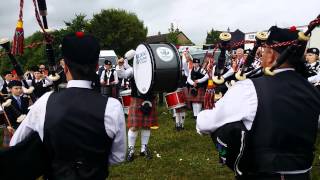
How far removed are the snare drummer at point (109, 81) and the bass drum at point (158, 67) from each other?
6.12 m

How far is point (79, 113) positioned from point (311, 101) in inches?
51.6

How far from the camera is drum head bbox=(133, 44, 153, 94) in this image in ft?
17.1

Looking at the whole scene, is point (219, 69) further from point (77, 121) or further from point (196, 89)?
point (196, 89)

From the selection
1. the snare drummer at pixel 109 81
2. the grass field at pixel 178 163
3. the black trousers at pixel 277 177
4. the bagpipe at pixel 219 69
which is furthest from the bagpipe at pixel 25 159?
the snare drummer at pixel 109 81

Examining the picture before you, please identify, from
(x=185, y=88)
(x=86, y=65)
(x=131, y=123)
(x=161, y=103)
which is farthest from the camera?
(x=161, y=103)

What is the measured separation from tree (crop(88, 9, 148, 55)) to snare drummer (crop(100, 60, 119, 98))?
24.7m

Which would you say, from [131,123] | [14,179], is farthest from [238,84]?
[131,123]

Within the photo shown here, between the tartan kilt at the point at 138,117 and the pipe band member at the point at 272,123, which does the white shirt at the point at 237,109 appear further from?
the tartan kilt at the point at 138,117

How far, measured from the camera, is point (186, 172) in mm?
5551

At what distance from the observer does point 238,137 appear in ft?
7.36

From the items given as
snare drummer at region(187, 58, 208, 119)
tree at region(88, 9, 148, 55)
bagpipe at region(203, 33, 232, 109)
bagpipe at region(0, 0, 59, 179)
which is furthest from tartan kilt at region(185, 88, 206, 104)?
tree at region(88, 9, 148, 55)

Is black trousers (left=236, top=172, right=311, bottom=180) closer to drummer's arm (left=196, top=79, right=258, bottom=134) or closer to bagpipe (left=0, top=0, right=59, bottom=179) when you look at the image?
drummer's arm (left=196, top=79, right=258, bottom=134)

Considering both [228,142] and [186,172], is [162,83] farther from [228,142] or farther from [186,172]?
[228,142]

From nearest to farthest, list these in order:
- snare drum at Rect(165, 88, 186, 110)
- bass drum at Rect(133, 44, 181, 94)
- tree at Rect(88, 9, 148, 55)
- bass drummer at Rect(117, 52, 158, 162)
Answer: bass drum at Rect(133, 44, 181, 94)
bass drummer at Rect(117, 52, 158, 162)
snare drum at Rect(165, 88, 186, 110)
tree at Rect(88, 9, 148, 55)
